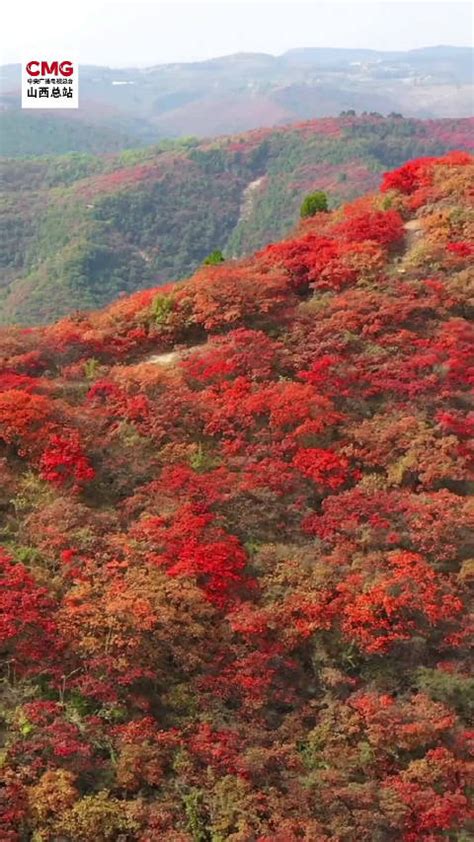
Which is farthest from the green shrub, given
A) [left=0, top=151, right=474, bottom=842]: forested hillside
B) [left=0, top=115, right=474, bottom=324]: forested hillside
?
[left=0, top=115, right=474, bottom=324]: forested hillside

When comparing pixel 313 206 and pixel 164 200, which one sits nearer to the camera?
pixel 313 206

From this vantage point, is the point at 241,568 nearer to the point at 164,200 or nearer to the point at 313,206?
the point at 313,206

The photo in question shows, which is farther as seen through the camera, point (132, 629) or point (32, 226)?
point (32, 226)

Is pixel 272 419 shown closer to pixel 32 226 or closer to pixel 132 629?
pixel 132 629

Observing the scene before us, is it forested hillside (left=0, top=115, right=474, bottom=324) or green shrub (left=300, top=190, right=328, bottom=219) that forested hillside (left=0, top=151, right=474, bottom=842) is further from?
forested hillside (left=0, top=115, right=474, bottom=324)

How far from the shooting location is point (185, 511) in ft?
48.9

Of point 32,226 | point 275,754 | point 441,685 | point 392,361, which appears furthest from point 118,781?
point 32,226

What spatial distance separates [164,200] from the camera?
125 m

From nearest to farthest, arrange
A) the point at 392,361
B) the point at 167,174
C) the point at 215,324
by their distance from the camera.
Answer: the point at 392,361
the point at 215,324
the point at 167,174

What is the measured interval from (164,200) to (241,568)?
4630 inches

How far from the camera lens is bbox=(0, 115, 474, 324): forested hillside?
105 m

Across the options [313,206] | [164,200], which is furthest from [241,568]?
[164,200]

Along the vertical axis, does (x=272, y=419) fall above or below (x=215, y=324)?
below

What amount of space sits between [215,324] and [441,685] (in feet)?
36.1
